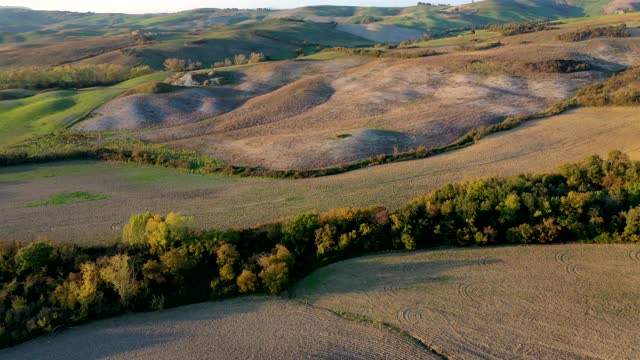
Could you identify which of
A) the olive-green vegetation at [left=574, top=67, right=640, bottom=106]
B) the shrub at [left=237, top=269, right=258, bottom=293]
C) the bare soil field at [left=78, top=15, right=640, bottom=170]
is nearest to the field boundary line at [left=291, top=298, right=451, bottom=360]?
the shrub at [left=237, top=269, right=258, bottom=293]

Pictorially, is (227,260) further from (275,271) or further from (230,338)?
(230,338)

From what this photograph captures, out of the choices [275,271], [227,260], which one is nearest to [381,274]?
[275,271]

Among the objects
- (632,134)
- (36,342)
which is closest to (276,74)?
(632,134)

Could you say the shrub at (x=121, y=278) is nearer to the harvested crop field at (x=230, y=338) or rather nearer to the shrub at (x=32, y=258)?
the harvested crop field at (x=230, y=338)

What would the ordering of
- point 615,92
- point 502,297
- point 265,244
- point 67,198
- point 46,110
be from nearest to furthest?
point 502,297 → point 265,244 → point 67,198 → point 615,92 → point 46,110

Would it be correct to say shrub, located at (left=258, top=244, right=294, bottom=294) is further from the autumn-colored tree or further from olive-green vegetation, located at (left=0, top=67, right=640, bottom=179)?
olive-green vegetation, located at (left=0, top=67, right=640, bottom=179)

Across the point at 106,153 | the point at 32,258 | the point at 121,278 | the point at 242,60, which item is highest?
the point at 242,60

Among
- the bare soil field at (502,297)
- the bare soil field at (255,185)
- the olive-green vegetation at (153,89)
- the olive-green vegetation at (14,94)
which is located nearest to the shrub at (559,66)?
the bare soil field at (255,185)

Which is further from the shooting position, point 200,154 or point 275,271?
point 200,154
